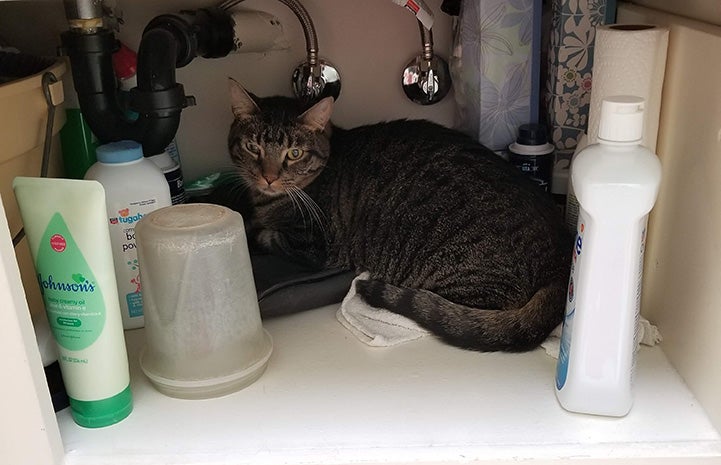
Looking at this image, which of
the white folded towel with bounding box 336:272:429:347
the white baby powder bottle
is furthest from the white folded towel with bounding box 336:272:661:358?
the white baby powder bottle

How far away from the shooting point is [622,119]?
58 cm

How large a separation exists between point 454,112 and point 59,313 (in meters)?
0.73

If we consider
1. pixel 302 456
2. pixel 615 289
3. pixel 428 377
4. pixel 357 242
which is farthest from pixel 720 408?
pixel 357 242

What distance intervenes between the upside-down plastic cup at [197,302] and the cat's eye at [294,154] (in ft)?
1.44

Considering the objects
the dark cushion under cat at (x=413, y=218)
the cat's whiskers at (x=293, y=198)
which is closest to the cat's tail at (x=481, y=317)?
the dark cushion under cat at (x=413, y=218)

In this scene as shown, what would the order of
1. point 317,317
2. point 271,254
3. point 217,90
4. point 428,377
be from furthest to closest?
point 217,90, point 271,254, point 317,317, point 428,377

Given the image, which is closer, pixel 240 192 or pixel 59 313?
pixel 59 313

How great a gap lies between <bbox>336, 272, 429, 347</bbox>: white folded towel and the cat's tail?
12 millimetres

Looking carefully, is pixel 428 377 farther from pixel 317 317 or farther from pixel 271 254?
pixel 271 254

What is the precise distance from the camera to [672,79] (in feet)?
2.32

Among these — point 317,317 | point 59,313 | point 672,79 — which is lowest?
point 317,317

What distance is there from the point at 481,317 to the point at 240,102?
0.52 m

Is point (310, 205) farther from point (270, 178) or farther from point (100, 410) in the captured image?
point (100, 410)

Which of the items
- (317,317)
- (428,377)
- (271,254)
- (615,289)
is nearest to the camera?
(615,289)
